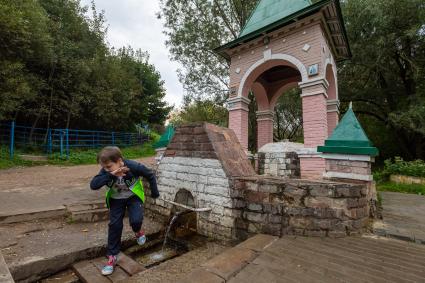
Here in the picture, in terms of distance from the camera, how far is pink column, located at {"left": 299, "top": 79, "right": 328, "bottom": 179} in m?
5.85

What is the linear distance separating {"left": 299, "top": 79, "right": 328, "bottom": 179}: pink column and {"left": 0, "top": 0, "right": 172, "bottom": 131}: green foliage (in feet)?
39.7

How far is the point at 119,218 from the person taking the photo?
2.76m

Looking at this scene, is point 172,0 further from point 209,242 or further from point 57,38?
point 209,242

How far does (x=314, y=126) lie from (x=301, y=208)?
142 inches

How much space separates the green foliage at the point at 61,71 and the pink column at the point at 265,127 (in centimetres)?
1077

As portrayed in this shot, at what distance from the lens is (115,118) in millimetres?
17562

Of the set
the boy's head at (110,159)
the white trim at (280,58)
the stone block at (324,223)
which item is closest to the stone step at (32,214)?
the boy's head at (110,159)

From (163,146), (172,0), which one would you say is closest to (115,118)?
(172,0)

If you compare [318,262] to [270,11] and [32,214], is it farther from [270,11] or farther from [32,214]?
[270,11]

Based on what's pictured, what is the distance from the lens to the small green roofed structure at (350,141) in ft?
11.5

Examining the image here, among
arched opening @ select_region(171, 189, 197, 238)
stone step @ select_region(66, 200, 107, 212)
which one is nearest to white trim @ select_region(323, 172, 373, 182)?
arched opening @ select_region(171, 189, 197, 238)

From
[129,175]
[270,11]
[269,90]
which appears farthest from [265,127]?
[129,175]

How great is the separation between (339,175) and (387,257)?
4.97 feet

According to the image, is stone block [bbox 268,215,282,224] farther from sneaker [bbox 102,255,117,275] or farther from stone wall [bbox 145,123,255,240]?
sneaker [bbox 102,255,117,275]
